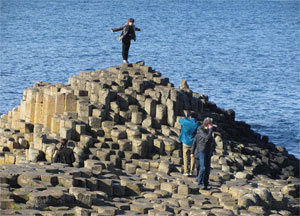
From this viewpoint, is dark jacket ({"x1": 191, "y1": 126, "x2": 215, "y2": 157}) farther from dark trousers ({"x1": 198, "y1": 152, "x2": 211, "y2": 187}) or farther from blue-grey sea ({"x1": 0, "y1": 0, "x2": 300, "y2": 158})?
blue-grey sea ({"x1": 0, "y1": 0, "x2": 300, "y2": 158})

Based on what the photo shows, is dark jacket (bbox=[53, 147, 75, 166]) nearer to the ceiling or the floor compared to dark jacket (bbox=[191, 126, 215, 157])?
nearer to the floor

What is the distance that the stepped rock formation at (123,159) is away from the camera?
19234 millimetres

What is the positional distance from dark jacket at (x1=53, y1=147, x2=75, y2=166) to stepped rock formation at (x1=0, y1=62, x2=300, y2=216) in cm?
A: 53

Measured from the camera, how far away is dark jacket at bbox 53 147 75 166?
22.3m

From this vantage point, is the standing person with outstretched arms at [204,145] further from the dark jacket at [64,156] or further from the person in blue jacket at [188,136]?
the dark jacket at [64,156]

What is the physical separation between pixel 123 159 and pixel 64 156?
3.13 meters

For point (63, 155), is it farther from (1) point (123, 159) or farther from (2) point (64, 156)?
(1) point (123, 159)

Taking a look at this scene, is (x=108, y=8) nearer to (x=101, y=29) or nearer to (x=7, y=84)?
(x=101, y=29)

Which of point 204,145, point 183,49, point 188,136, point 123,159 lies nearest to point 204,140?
point 204,145

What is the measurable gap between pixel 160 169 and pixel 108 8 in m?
133

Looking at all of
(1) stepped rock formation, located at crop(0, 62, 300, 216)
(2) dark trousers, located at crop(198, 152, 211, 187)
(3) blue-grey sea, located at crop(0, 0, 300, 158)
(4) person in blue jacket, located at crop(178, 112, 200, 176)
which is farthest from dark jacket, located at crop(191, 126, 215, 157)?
(3) blue-grey sea, located at crop(0, 0, 300, 158)

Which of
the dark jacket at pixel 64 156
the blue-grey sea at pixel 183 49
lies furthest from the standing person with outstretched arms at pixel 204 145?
the blue-grey sea at pixel 183 49

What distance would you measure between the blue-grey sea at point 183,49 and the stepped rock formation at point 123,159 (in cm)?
1616

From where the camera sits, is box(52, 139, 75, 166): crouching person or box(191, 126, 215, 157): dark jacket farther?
box(52, 139, 75, 166): crouching person
